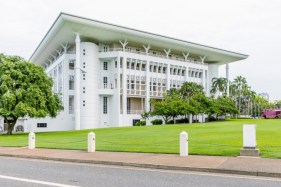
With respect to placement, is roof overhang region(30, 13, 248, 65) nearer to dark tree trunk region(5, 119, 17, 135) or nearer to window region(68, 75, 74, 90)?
window region(68, 75, 74, 90)

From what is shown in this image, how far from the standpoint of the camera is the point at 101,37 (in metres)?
63.1

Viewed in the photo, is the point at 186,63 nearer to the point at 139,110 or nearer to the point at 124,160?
the point at 139,110

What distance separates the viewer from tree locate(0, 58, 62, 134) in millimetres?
39406

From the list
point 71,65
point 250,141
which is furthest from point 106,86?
point 250,141

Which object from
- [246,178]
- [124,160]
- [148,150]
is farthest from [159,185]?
[148,150]

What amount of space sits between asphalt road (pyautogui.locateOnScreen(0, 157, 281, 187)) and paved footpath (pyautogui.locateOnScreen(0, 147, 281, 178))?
0.50 meters

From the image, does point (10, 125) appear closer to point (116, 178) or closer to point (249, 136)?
point (249, 136)

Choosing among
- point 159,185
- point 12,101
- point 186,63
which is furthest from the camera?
point 186,63

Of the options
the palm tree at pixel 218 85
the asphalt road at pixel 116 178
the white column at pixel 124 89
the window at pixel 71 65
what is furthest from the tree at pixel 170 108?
the asphalt road at pixel 116 178

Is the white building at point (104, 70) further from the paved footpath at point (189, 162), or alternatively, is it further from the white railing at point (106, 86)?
the paved footpath at point (189, 162)

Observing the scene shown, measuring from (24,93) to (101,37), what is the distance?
25.3 meters

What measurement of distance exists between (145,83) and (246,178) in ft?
191

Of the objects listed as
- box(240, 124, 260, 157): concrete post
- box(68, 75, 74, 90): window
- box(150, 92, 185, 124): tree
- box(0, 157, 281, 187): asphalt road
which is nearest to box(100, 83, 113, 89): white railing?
box(68, 75, 74, 90): window

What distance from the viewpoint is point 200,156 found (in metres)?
14.3
